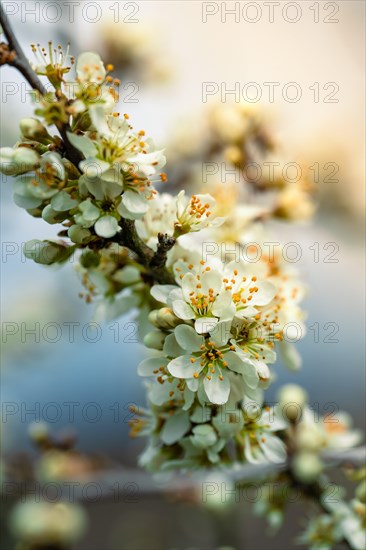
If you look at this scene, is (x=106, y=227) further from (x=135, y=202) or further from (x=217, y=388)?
(x=217, y=388)

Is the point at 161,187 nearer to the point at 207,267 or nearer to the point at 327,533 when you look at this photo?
the point at 207,267

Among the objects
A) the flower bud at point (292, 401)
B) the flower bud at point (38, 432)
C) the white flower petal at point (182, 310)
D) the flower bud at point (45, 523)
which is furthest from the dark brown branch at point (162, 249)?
the flower bud at point (45, 523)

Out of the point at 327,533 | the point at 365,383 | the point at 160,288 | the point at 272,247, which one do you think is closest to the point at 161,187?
the point at 272,247

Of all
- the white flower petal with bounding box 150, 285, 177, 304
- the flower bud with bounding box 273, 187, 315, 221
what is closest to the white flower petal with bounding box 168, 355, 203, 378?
the white flower petal with bounding box 150, 285, 177, 304

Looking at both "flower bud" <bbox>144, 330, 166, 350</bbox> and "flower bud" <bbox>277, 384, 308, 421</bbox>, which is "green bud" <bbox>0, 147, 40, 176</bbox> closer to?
"flower bud" <bbox>144, 330, 166, 350</bbox>

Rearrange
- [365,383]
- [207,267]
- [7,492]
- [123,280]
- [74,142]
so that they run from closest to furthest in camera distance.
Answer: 1. [74,142]
2. [207,267]
3. [123,280]
4. [7,492]
5. [365,383]

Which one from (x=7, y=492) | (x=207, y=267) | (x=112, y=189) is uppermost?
(x=112, y=189)

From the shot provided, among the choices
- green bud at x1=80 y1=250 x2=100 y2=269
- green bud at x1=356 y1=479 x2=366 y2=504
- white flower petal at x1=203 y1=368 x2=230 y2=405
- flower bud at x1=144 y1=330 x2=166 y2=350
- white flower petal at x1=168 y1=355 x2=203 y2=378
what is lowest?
green bud at x1=356 y1=479 x2=366 y2=504
